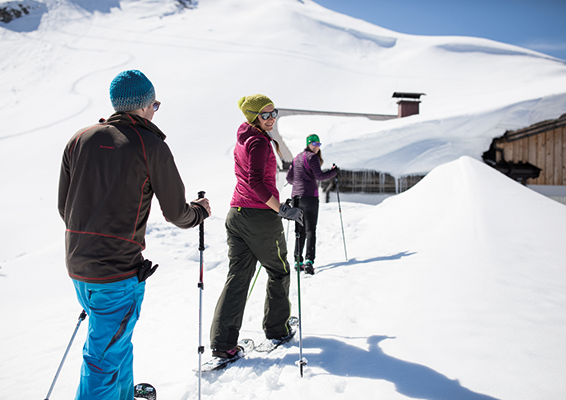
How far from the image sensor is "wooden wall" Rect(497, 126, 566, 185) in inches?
420

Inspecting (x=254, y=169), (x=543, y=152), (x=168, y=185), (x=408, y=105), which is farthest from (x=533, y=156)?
(x=168, y=185)

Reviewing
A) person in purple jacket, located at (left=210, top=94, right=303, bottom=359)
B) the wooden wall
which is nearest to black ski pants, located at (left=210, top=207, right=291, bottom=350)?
person in purple jacket, located at (left=210, top=94, right=303, bottom=359)

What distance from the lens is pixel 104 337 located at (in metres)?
1.52

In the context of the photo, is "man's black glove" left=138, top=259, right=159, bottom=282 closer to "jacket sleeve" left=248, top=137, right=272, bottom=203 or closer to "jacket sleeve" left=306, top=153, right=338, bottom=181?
"jacket sleeve" left=248, top=137, right=272, bottom=203

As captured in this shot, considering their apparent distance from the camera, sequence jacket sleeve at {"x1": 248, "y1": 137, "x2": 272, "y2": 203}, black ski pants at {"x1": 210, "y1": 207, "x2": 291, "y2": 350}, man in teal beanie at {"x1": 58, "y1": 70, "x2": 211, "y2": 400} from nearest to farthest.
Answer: man in teal beanie at {"x1": 58, "y1": 70, "x2": 211, "y2": 400}
jacket sleeve at {"x1": 248, "y1": 137, "x2": 272, "y2": 203}
black ski pants at {"x1": 210, "y1": 207, "x2": 291, "y2": 350}

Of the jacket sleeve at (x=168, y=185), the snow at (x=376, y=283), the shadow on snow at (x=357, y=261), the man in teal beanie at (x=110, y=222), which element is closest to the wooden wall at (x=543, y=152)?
the snow at (x=376, y=283)

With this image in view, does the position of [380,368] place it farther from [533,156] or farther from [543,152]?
[543,152]

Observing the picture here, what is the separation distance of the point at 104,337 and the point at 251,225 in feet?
3.97

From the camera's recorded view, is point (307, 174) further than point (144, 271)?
Yes

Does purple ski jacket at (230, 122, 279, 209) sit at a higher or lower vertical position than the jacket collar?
lower

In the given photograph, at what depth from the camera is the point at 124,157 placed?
152 centimetres

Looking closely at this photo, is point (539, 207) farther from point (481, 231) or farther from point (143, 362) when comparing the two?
point (143, 362)

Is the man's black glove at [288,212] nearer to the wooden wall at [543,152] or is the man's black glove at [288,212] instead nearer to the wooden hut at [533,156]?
the wooden hut at [533,156]

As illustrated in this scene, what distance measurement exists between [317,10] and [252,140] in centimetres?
7445
